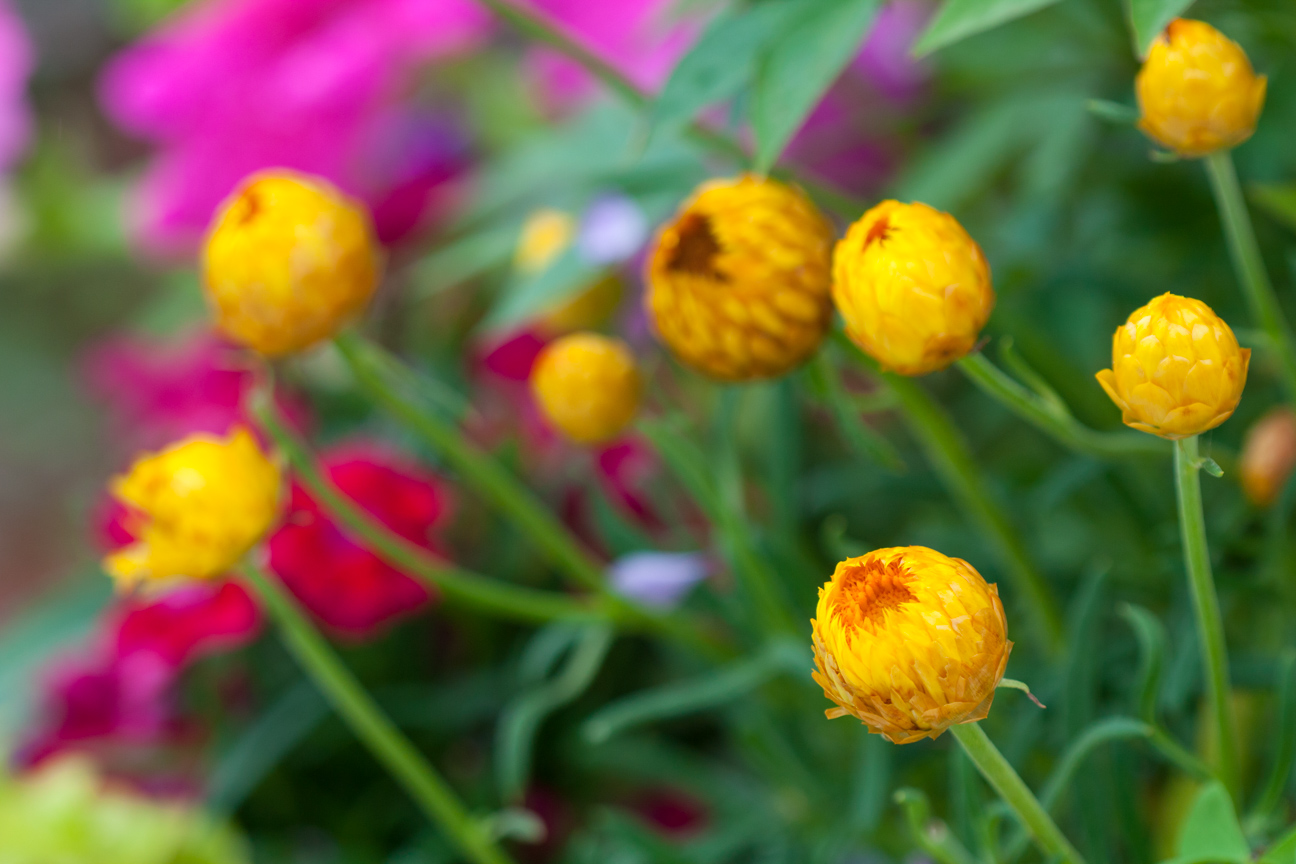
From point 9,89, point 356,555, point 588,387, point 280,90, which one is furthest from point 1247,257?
point 9,89

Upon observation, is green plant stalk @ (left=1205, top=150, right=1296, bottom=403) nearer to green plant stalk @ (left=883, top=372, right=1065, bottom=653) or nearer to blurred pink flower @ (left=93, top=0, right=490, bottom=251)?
green plant stalk @ (left=883, top=372, right=1065, bottom=653)

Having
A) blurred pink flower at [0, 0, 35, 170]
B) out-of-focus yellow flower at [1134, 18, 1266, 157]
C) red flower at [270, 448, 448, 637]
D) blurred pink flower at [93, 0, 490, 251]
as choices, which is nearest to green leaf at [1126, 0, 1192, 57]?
out-of-focus yellow flower at [1134, 18, 1266, 157]

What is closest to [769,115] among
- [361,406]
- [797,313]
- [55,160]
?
[797,313]

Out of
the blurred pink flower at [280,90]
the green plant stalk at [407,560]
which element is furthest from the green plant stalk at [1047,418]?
the blurred pink flower at [280,90]

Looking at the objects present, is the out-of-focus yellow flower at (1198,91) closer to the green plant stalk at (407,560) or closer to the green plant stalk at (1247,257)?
the green plant stalk at (1247,257)

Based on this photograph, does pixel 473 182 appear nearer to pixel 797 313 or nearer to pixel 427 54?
pixel 427 54

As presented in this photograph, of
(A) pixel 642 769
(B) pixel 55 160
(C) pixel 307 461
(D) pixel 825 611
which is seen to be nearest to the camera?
(D) pixel 825 611
